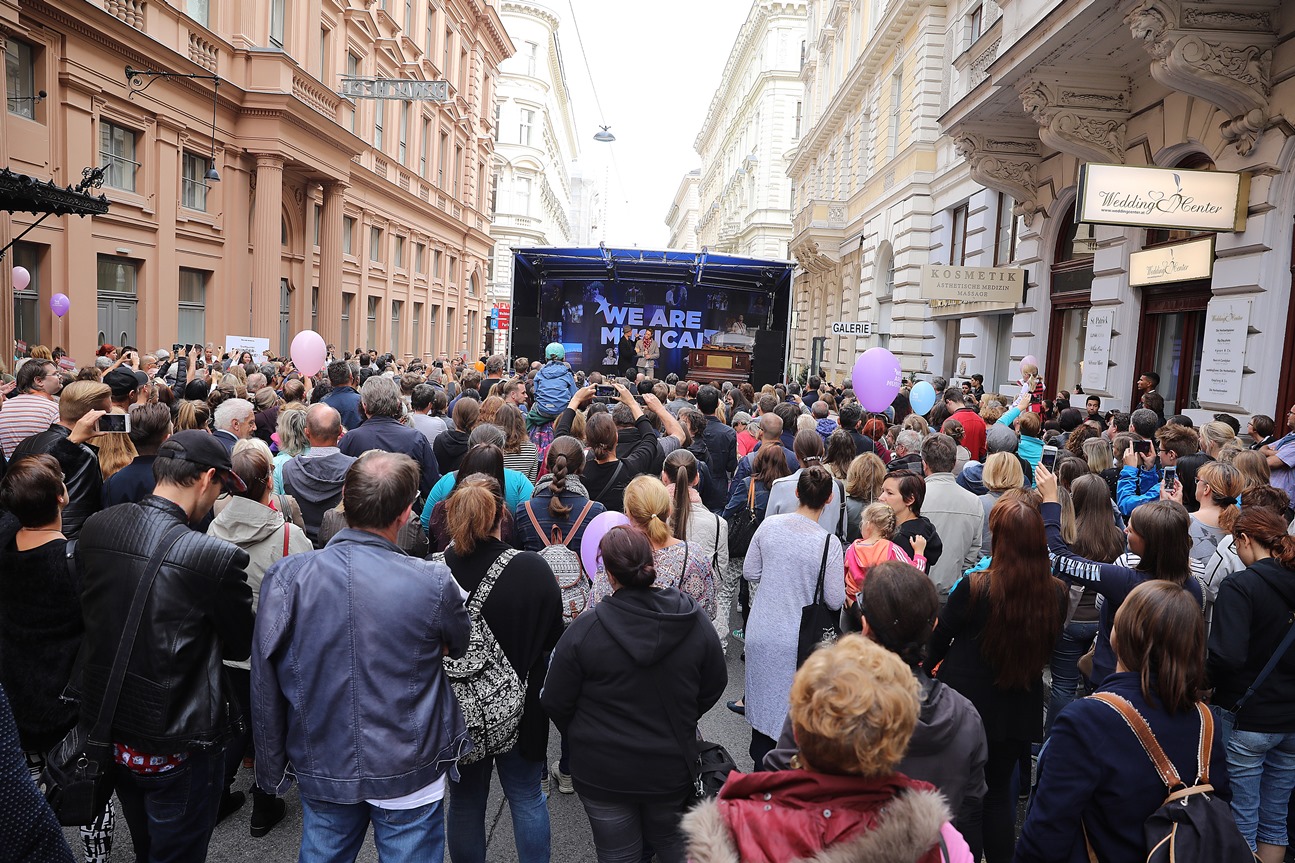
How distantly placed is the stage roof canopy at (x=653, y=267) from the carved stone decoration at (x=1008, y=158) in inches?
188

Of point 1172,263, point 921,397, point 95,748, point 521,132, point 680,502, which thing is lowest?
point 95,748

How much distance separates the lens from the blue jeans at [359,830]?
9.44 feet

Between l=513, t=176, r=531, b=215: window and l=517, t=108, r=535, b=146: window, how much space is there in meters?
2.57

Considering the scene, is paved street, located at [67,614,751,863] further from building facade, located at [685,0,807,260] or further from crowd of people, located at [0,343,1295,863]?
building facade, located at [685,0,807,260]

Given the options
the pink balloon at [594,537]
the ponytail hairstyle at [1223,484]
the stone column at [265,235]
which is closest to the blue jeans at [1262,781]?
the ponytail hairstyle at [1223,484]

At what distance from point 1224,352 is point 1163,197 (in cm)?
183

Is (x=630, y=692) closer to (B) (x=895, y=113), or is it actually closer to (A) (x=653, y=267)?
(A) (x=653, y=267)

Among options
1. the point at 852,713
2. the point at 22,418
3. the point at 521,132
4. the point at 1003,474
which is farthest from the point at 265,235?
the point at 521,132

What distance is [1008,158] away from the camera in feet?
47.8

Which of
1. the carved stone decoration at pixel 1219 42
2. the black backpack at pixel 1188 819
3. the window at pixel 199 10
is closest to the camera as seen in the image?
Answer: the black backpack at pixel 1188 819

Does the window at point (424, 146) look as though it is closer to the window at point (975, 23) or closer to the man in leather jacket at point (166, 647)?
the window at point (975, 23)

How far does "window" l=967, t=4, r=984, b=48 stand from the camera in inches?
711

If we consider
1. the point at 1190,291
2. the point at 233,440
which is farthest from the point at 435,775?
the point at 1190,291

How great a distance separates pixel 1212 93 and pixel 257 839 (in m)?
10.8
